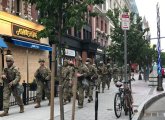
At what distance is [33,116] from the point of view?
1324 centimetres

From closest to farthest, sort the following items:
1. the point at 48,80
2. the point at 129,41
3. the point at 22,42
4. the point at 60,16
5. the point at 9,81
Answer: the point at 60,16, the point at 9,81, the point at 48,80, the point at 129,41, the point at 22,42

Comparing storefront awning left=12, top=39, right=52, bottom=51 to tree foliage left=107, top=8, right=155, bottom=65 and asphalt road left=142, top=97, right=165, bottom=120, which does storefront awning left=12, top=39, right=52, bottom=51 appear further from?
asphalt road left=142, top=97, right=165, bottom=120

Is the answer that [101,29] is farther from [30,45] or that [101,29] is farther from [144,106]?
[144,106]

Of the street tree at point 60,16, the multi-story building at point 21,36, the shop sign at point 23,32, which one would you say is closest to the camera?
the street tree at point 60,16

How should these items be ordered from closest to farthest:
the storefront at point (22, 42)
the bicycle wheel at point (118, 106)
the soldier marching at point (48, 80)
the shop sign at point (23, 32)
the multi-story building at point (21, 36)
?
the bicycle wheel at point (118, 106)
the soldier marching at point (48, 80)
the multi-story building at point (21, 36)
the storefront at point (22, 42)
the shop sign at point (23, 32)

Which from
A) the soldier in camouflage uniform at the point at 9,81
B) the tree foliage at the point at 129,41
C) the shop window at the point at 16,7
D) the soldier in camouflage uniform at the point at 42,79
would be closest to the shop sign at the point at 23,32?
the shop window at the point at 16,7

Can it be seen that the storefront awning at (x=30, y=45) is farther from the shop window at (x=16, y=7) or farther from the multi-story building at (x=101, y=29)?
the multi-story building at (x=101, y=29)

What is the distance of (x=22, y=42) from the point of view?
1035 inches

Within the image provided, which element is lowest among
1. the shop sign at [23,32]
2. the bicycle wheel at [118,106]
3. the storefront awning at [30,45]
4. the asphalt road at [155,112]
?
the asphalt road at [155,112]

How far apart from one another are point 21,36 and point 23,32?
411 millimetres

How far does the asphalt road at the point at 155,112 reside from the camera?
14.5 m

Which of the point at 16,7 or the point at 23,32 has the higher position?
the point at 16,7

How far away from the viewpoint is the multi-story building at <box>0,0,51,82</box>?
2500 cm

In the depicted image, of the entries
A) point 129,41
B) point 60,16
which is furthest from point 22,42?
point 60,16
